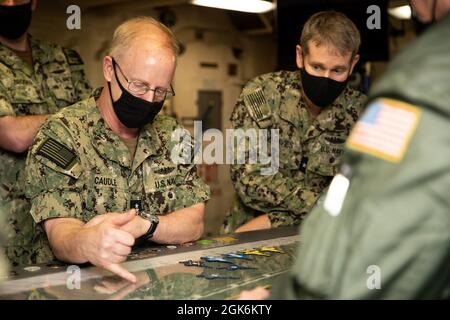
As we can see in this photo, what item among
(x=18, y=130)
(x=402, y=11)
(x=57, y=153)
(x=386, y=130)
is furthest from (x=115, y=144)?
(x=402, y=11)

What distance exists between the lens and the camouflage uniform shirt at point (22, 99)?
10.2 ft

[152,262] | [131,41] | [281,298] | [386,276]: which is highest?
[131,41]

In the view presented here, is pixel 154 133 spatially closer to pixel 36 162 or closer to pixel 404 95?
pixel 36 162

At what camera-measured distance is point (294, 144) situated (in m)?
3.20

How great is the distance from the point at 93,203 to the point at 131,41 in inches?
26.5

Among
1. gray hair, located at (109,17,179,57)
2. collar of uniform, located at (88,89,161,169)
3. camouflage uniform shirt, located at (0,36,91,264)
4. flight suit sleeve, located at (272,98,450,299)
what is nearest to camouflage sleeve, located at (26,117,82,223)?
collar of uniform, located at (88,89,161,169)

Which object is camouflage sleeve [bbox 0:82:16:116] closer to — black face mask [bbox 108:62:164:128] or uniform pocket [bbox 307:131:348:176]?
black face mask [bbox 108:62:164:128]

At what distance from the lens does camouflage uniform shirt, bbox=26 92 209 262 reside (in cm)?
227

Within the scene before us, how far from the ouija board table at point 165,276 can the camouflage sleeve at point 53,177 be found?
29 cm

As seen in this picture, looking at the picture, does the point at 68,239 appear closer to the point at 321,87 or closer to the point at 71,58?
the point at 321,87

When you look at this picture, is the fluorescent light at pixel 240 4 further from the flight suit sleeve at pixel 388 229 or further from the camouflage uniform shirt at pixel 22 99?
the flight suit sleeve at pixel 388 229

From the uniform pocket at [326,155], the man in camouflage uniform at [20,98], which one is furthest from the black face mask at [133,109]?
the uniform pocket at [326,155]
